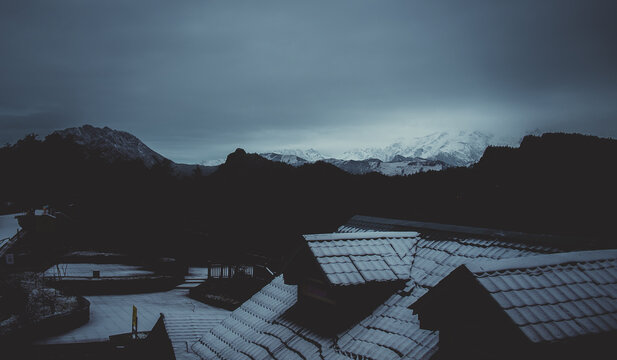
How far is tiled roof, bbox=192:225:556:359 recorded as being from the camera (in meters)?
5.47

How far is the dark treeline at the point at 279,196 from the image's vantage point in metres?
25.3

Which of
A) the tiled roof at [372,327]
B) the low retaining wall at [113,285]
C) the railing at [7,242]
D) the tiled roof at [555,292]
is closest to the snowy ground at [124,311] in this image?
the low retaining wall at [113,285]

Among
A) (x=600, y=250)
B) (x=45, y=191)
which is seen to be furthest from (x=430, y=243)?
(x=45, y=191)

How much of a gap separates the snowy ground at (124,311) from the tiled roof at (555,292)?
567 inches

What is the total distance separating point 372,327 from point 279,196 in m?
Answer: 40.0

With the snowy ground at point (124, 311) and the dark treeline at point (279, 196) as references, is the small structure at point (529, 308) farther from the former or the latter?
the dark treeline at point (279, 196)

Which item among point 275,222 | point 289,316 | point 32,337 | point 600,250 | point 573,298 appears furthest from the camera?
point 275,222

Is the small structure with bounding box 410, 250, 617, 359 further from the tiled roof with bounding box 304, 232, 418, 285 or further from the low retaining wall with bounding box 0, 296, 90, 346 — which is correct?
the low retaining wall with bounding box 0, 296, 90, 346

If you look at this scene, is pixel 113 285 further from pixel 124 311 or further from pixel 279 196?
pixel 279 196

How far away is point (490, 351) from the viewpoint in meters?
4.14

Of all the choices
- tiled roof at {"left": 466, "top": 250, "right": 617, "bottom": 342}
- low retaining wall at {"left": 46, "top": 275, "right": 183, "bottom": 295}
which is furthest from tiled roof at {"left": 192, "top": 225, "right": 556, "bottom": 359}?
low retaining wall at {"left": 46, "top": 275, "right": 183, "bottom": 295}

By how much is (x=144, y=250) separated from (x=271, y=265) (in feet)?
42.3

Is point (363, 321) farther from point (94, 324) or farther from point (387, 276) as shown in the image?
point (94, 324)

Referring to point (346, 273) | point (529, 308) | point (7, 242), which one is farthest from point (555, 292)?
point (7, 242)
